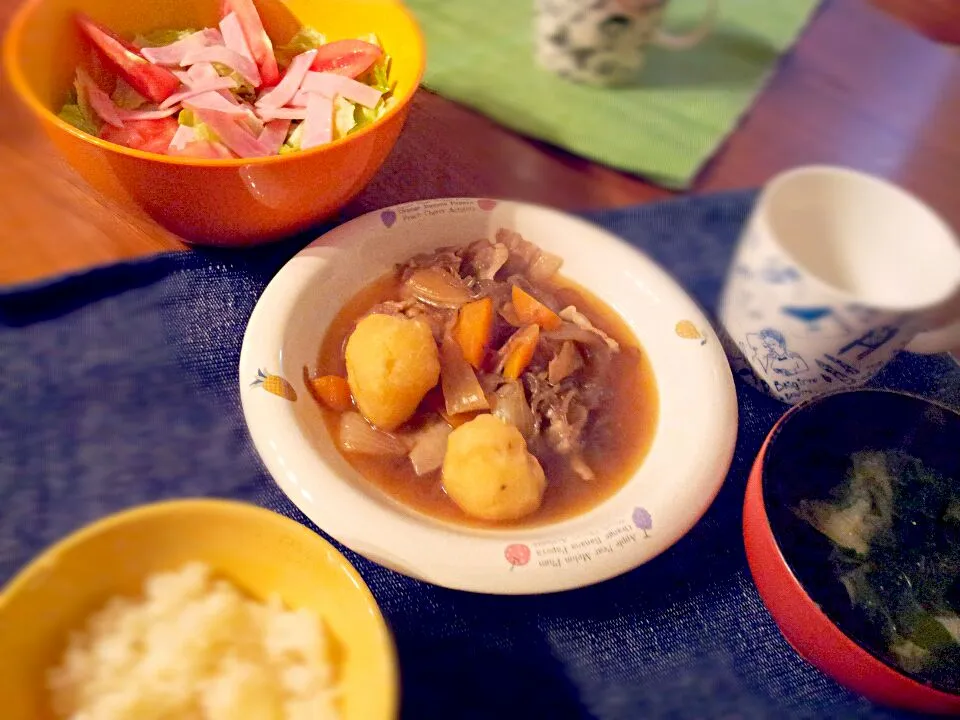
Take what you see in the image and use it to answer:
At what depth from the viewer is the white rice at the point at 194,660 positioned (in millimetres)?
263

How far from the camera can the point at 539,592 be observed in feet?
1.22

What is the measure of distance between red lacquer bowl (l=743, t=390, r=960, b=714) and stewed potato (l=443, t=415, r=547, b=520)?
0.13m

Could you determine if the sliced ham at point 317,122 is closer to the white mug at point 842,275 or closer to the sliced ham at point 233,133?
the sliced ham at point 233,133

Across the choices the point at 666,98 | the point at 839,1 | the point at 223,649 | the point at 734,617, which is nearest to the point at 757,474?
the point at 734,617

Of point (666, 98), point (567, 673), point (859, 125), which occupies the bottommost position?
point (567, 673)

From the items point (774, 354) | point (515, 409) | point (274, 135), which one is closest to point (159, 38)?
point (274, 135)

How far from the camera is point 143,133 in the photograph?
0.48 metres

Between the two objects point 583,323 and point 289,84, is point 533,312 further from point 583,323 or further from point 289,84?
point 289,84

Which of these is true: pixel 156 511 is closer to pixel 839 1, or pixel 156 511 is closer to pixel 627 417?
pixel 627 417

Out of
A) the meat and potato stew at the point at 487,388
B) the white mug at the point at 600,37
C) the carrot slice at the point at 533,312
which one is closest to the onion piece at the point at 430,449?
the meat and potato stew at the point at 487,388

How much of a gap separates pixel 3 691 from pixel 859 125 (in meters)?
0.56

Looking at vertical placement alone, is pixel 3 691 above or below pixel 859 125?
below

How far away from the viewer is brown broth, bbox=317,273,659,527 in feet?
1.41

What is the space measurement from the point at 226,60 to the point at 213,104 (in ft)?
0.17
